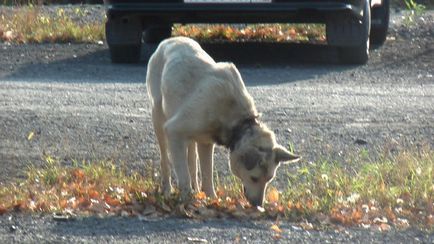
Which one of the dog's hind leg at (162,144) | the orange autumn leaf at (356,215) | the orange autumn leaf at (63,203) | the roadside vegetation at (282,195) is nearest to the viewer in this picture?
the orange autumn leaf at (356,215)

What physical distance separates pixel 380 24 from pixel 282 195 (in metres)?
7.53

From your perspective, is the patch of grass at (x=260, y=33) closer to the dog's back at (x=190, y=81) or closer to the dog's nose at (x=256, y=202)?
the dog's back at (x=190, y=81)

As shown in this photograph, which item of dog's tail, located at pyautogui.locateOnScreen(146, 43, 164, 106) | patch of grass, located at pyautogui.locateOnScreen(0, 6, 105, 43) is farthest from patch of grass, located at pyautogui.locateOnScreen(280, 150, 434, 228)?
patch of grass, located at pyautogui.locateOnScreen(0, 6, 105, 43)

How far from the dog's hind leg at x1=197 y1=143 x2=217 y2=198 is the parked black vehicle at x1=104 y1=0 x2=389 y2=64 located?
172 inches

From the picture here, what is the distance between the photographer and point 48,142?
9.64 meters

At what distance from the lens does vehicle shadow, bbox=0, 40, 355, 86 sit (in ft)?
41.3

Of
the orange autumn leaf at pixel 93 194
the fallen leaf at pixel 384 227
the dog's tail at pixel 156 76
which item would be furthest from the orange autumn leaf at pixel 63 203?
the fallen leaf at pixel 384 227

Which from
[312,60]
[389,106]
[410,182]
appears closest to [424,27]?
[312,60]

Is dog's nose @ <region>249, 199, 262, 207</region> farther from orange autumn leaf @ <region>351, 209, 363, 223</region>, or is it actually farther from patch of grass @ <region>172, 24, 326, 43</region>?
patch of grass @ <region>172, 24, 326, 43</region>

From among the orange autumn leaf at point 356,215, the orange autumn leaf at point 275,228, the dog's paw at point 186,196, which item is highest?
the orange autumn leaf at point 275,228

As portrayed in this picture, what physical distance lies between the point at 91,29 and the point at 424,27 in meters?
4.12

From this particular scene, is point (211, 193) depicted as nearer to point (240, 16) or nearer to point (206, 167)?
point (206, 167)

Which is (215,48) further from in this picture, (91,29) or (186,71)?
(186,71)

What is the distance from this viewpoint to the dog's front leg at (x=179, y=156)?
7.82m
